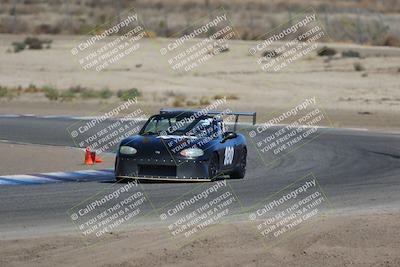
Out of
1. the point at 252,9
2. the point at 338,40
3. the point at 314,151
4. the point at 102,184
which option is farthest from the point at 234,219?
the point at 252,9

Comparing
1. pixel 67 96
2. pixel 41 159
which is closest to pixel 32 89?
pixel 67 96

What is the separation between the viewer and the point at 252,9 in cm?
8262

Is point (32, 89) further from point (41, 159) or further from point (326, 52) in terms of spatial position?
point (41, 159)

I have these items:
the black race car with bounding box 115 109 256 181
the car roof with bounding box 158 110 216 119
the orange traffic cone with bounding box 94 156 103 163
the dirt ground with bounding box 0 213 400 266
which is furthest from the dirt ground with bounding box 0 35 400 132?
the dirt ground with bounding box 0 213 400 266

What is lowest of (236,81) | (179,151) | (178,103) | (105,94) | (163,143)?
(236,81)

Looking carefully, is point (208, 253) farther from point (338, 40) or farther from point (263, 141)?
point (338, 40)

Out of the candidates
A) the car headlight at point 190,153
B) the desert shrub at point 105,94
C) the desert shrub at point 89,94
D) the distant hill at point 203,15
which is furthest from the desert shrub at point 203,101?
the car headlight at point 190,153

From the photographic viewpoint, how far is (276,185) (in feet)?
57.5

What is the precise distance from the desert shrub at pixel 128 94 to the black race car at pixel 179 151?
22.7 meters

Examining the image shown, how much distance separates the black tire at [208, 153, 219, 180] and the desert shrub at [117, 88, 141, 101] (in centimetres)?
2337

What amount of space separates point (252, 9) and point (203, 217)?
69.7 metres

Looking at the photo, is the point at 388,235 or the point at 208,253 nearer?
the point at 208,253

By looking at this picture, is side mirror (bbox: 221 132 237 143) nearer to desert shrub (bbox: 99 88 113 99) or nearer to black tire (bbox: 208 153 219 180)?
black tire (bbox: 208 153 219 180)

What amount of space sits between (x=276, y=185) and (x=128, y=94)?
24494mm
